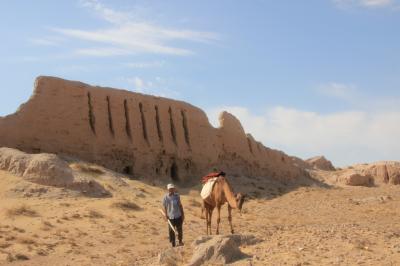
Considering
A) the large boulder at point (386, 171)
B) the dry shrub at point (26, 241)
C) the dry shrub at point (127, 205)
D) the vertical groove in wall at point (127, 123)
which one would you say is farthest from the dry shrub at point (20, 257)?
the large boulder at point (386, 171)

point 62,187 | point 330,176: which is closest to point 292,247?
point 62,187

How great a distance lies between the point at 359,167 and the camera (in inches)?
2076

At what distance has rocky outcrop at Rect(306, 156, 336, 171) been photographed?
2248 inches

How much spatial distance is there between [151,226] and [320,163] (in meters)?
40.1

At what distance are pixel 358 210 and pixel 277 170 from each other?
11322 millimetres

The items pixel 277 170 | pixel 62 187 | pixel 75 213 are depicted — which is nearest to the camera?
pixel 75 213

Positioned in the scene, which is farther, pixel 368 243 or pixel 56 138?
pixel 56 138

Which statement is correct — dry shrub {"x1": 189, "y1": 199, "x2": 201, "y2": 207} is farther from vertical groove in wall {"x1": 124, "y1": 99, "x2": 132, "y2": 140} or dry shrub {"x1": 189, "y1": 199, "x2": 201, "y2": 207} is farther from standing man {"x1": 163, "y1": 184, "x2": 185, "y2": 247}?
standing man {"x1": 163, "y1": 184, "x2": 185, "y2": 247}

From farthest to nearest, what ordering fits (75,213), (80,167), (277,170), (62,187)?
(277,170) → (80,167) → (62,187) → (75,213)

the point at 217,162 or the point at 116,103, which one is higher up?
the point at 116,103

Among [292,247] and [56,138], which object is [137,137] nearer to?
[56,138]

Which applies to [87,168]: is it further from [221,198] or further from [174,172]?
[221,198]

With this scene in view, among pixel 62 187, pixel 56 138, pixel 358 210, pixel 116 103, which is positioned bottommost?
pixel 358 210

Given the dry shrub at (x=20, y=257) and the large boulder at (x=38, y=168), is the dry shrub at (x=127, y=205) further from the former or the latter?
the dry shrub at (x=20, y=257)
